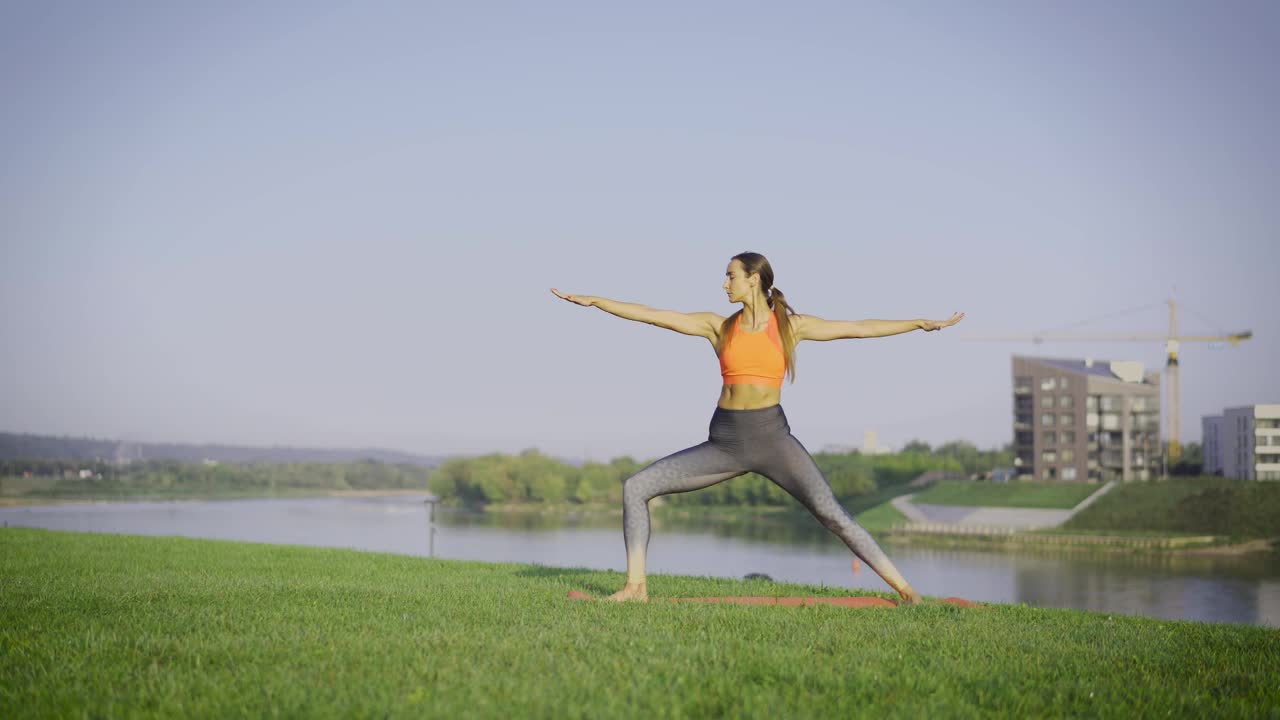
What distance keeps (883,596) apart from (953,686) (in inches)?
117

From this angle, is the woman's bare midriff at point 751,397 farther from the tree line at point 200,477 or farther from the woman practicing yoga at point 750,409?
the tree line at point 200,477

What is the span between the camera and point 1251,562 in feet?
241

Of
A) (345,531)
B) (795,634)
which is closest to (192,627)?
(795,634)

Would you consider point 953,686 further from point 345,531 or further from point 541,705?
point 345,531

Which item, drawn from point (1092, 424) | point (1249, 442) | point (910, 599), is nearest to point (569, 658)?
point (910, 599)

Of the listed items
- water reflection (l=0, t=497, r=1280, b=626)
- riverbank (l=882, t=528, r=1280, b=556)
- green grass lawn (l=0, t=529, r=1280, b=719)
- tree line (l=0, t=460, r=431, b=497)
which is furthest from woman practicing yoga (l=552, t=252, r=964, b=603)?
tree line (l=0, t=460, r=431, b=497)

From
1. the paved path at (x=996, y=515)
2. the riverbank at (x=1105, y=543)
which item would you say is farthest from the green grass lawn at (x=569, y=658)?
the paved path at (x=996, y=515)

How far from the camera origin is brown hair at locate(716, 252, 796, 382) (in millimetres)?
6816

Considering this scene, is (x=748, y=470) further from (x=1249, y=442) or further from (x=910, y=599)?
(x=1249, y=442)

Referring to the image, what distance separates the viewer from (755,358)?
6.70 meters

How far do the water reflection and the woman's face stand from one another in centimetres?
3062

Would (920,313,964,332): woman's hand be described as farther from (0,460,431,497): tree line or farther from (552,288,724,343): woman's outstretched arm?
(0,460,431,497): tree line

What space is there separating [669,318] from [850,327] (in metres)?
1.20

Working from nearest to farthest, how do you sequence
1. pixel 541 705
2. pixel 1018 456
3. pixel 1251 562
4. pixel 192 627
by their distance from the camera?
1. pixel 541 705
2. pixel 192 627
3. pixel 1251 562
4. pixel 1018 456
